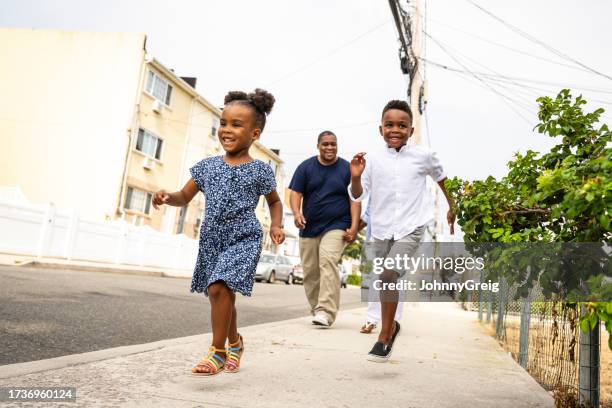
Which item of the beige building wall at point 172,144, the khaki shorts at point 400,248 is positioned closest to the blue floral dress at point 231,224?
the khaki shorts at point 400,248

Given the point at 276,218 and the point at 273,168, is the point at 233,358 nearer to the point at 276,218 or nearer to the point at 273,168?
the point at 276,218

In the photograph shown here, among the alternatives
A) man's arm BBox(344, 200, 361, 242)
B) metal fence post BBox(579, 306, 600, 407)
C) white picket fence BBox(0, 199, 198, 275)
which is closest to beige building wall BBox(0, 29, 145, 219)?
white picket fence BBox(0, 199, 198, 275)

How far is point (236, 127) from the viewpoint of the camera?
326 cm

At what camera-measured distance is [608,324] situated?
178 cm

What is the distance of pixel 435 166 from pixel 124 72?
22820 mm

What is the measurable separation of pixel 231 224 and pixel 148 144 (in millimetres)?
23813

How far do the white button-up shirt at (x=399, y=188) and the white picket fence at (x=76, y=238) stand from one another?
497 inches

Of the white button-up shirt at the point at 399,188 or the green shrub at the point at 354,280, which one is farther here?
the green shrub at the point at 354,280

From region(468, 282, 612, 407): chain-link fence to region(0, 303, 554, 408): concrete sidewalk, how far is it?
0.21 meters

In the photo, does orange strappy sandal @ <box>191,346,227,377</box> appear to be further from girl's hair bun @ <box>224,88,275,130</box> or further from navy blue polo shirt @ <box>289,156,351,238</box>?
navy blue polo shirt @ <box>289,156,351,238</box>

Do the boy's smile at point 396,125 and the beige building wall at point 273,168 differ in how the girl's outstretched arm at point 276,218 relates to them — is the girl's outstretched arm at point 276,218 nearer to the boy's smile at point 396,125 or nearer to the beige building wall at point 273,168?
the boy's smile at point 396,125

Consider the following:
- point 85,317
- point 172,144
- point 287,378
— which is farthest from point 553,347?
point 172,144

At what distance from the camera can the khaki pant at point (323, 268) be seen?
230 inches

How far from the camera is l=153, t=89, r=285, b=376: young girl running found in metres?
3.01
